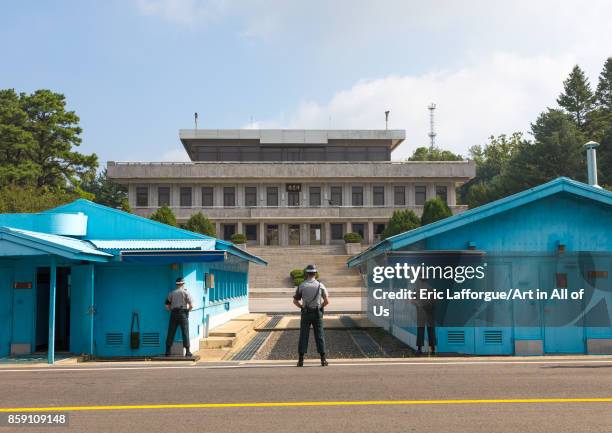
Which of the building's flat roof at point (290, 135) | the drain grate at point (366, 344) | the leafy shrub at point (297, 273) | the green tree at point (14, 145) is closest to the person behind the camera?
the drain grate at point (366, 344)

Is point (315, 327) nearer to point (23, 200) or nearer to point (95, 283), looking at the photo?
point (95, 283)

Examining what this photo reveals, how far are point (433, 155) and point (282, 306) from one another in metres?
70.0

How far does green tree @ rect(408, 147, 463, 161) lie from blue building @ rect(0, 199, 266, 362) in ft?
287

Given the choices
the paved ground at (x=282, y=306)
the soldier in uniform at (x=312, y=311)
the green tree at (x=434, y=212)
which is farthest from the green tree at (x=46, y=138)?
the soldier in uniform at (x=312, y=311)

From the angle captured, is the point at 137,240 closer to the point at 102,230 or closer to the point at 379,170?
the point at 102,230

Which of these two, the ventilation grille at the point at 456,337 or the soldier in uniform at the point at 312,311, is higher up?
the soldier in uniform at the point at 312,311

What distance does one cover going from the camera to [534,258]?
49.6ft

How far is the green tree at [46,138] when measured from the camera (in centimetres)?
4978

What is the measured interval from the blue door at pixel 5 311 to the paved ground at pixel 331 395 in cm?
253

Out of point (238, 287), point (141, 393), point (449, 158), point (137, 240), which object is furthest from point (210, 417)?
point (449, 158)

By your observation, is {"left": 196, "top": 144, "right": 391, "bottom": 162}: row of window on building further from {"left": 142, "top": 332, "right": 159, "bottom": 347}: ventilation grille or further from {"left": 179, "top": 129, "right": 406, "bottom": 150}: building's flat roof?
{"left": 142, "top": 332, "right": 159, "bottom": 347}: ventilation grille

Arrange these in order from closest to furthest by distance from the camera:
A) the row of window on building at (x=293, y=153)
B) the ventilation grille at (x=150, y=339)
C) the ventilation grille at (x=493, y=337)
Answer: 1. the ventilation grille at (x=493, y=337)
2. the ventilation grille at (x=150, y=339)
3. the row of window on building at (x=293, y=153)

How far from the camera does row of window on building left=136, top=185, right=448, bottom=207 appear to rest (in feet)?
220

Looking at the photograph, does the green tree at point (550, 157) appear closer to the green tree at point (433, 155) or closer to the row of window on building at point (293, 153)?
the row of window on building at point (293, 153)
